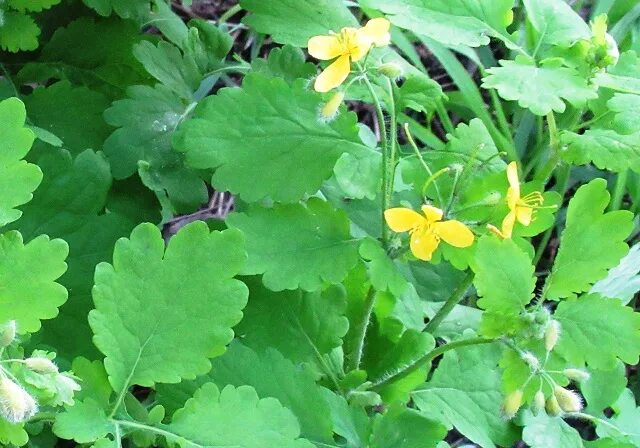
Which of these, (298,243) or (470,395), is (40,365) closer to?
(298,243)

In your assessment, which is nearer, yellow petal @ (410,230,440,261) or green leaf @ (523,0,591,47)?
yellow petal @ (410,230,440,261)

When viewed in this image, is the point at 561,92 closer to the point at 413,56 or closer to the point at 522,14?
the point at 413,56

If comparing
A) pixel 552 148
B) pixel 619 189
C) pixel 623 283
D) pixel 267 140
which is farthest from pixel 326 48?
pixel 619 189

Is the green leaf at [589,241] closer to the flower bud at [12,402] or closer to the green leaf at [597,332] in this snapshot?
the green leaf at [597,332]

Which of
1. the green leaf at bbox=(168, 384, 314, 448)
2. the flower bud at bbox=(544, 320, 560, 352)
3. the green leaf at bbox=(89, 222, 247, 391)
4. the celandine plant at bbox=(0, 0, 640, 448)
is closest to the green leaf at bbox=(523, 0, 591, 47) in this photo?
the celandine plant at bbox=(0, 0, 640, 448)

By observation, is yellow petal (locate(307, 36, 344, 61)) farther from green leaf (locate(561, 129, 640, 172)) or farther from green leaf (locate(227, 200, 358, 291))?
green leaf (locate(561, 129, 640, 172))

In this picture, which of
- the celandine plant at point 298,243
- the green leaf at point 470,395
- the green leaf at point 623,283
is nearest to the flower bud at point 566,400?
the celandine plant at point 298,243
